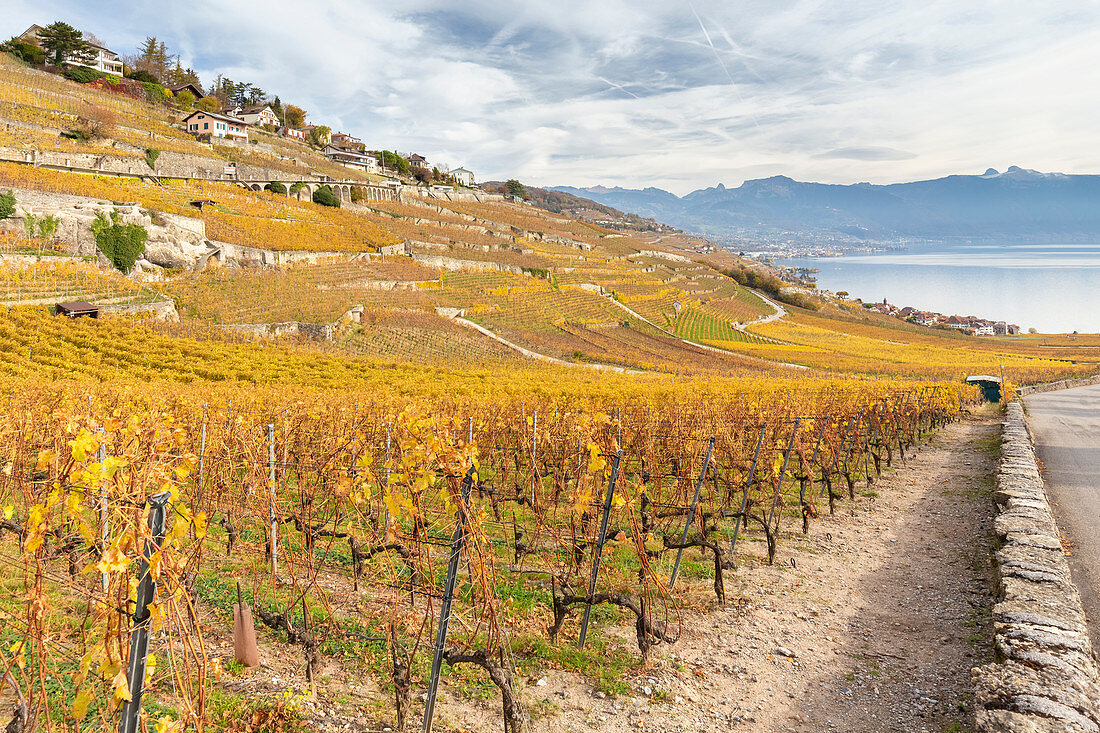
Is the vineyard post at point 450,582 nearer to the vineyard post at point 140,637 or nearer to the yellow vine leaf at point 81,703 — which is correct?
the vineyard post at point 140,637

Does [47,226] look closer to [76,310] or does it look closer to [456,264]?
[76,310]

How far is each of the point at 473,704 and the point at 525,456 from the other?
7127 mm

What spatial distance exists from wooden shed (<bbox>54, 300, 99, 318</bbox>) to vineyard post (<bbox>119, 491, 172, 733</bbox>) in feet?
94.6

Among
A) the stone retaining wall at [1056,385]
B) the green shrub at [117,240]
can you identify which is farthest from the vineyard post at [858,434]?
the green shrub at [117,240]

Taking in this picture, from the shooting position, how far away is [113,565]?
2.34m

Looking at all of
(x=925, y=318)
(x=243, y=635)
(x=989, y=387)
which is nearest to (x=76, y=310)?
(x=243, y=635)

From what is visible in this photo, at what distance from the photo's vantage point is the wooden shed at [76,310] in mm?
24625

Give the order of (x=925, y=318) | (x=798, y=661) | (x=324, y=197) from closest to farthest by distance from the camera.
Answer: (x=798, y=661) → (x=324, y=197) → (x=925, y=318)

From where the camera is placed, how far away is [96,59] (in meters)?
78.4

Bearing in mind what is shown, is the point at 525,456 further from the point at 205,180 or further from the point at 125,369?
the point at 205,180

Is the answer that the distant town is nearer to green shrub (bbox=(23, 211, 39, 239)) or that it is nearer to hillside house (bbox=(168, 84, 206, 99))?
green shrub (bbox=(23, 211, 39, 239))

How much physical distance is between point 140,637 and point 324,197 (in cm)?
7873

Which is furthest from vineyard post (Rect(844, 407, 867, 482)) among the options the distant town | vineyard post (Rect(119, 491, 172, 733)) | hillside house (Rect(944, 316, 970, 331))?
hillside house (Rect(944, 316, 970, 331))

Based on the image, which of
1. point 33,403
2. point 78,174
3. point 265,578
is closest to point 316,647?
point 265,578
